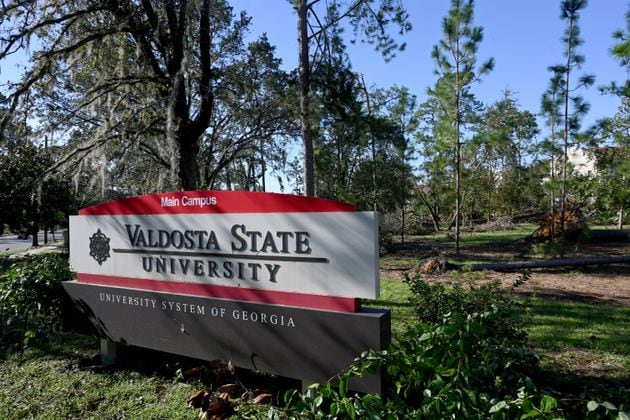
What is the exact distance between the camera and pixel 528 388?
5.55 feet

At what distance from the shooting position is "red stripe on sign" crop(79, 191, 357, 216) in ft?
9.29

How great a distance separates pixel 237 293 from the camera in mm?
3184

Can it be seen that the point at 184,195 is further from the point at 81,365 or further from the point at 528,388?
the point at 528,388

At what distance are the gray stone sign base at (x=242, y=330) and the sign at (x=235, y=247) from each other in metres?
0.09

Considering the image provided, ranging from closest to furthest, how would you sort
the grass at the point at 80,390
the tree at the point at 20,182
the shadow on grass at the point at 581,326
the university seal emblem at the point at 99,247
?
the grass at the point at 80,390
the university seal emblem at the point at 99,247
the shadow on grass at the point at 581,326
the tree at the point at 20,182

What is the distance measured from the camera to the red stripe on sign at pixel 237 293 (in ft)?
9.09

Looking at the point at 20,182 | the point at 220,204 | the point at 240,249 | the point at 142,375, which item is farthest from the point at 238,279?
the point at 20,182

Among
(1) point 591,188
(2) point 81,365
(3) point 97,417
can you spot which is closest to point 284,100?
(2) point 81,365

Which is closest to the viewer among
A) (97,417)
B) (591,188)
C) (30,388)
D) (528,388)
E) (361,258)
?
(528,388)

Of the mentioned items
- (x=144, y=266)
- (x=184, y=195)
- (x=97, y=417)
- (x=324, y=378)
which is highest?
(x=184, y=195)

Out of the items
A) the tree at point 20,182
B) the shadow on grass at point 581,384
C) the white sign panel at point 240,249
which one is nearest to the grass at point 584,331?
the shadow on grass at point 581,384

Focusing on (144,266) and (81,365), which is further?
(81,365)

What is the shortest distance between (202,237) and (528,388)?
248cm

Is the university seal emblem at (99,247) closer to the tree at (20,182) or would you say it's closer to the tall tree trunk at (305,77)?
the tall tree trunk at (305,77)
